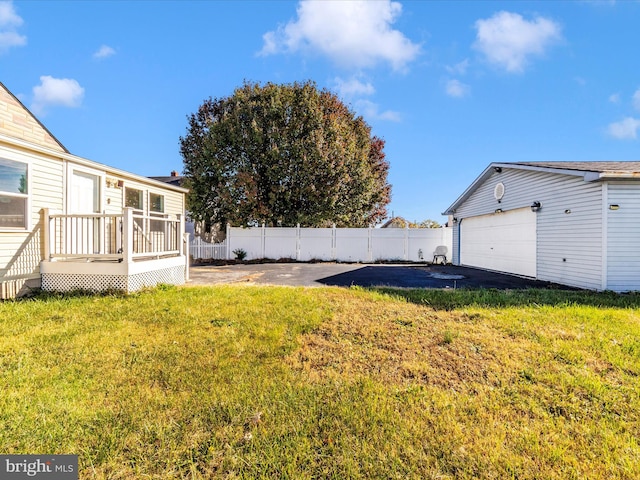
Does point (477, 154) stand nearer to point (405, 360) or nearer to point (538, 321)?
point (538, 321)

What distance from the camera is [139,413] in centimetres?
237

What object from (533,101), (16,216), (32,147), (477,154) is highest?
(533,101)

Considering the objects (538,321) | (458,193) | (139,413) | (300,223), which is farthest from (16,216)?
(458,193)

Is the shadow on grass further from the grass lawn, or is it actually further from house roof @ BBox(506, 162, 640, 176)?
house roof @ BBox(506, 162, 640, 176)

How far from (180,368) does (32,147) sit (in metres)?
6.08

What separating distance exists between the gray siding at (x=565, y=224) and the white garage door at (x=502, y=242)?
16.4 inches

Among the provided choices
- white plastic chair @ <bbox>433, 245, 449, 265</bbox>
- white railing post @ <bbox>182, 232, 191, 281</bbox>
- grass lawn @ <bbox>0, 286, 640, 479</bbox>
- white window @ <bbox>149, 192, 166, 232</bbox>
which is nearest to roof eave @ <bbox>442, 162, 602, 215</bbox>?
white plastic chair @ <bbox>433, 245, 449, 265</bbox>

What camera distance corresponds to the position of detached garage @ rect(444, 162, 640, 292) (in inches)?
278

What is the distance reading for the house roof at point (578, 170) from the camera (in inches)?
269

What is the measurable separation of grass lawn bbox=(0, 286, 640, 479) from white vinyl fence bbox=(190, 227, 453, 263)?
10.4 metres

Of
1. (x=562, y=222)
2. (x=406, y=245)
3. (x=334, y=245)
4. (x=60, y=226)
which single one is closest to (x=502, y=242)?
(x=562, y=222)

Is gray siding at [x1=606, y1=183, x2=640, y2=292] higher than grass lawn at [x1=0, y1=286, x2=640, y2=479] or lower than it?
higher

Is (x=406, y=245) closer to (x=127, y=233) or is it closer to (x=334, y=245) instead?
(x=334, y=245)

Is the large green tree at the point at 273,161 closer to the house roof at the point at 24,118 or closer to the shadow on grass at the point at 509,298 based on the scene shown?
the house roof at the point at 24,118
